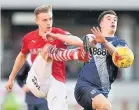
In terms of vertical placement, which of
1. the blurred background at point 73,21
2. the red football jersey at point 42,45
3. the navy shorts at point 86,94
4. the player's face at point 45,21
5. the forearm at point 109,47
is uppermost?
the player's face at point 45,21

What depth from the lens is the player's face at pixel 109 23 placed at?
9.67 m

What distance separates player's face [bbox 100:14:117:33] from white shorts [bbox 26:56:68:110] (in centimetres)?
90

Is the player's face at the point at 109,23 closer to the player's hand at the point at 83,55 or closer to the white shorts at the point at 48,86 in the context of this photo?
the player's hand at the point at 83,55

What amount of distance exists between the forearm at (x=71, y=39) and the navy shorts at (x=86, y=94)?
2.15 ft

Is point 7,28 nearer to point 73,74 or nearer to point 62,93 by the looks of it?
point 73,74

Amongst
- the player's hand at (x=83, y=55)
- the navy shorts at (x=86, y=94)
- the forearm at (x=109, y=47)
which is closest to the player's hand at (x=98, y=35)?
the forearm at (x=109, y=47)

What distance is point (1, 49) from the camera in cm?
2603

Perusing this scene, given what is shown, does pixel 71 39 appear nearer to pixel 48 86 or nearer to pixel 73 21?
pixel 48 86

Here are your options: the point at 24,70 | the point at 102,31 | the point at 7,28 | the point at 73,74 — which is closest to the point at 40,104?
the point at 24,70

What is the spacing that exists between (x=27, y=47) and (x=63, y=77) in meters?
0.69

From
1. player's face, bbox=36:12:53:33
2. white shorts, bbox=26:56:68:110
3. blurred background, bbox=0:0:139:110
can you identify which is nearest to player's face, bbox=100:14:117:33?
player's face, bbox=36:12:53:33

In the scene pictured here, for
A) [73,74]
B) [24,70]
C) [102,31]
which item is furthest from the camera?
[73,74]

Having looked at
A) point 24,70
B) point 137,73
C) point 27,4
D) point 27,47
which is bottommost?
point 137,73

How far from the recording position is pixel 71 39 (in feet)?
31.4
